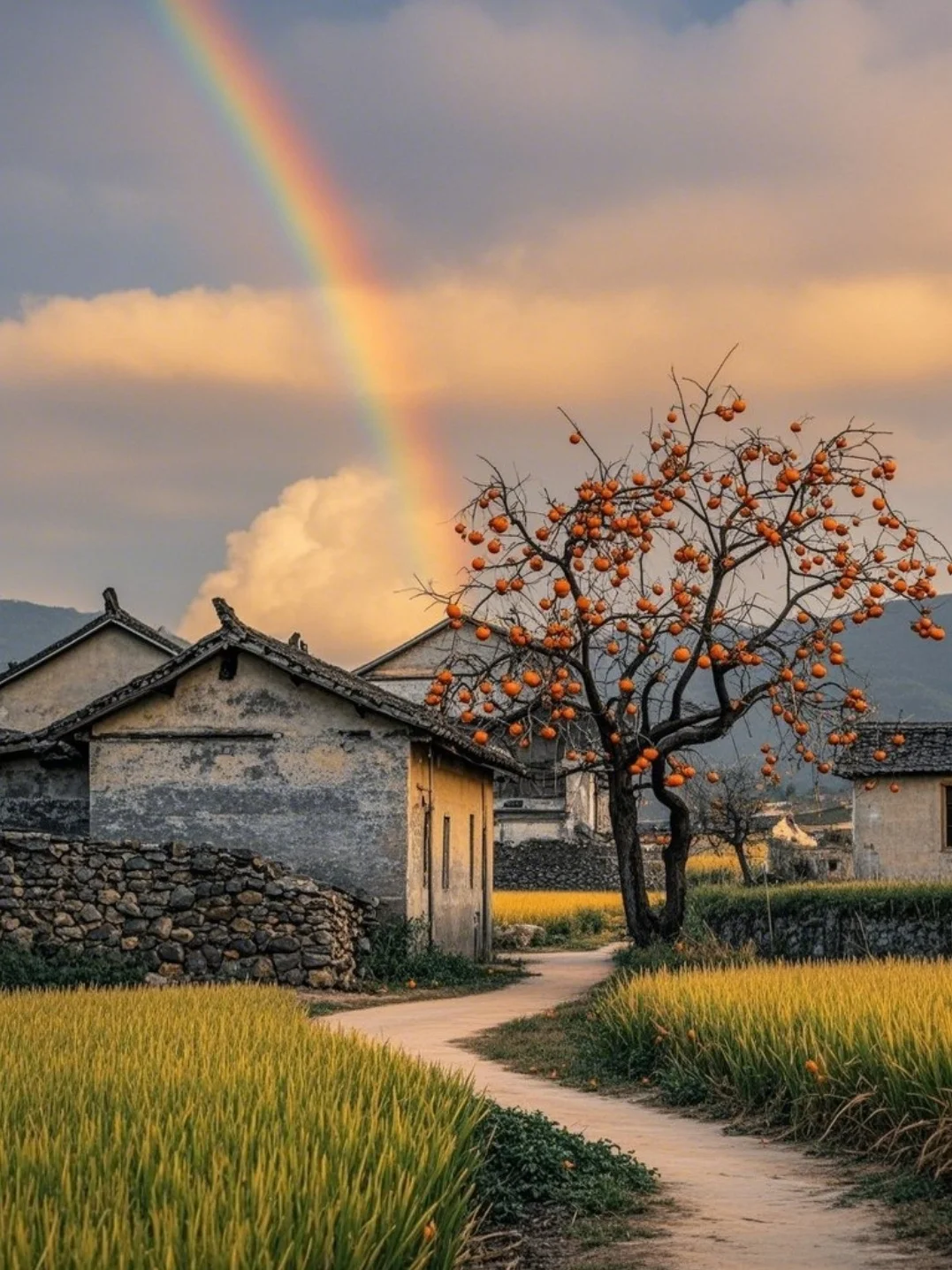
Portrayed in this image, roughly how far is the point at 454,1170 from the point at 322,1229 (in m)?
1.96

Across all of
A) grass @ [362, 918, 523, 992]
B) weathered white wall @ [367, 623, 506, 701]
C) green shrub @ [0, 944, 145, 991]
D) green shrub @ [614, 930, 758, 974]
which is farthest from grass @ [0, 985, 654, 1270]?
weathered white wall @ [367, 623, 506, 701]

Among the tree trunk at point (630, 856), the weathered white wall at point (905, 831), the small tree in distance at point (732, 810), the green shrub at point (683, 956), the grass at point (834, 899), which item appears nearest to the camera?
the green shrub at point (683, 956)

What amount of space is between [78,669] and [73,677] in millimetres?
226

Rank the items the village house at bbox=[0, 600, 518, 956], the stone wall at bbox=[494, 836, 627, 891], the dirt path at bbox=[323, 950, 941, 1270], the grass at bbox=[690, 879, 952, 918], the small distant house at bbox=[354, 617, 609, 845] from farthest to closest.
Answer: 1. the small distant house at bbox=[354, 617, 609, 845]
2. the stone wall at bbox=[494, 836, 627, 891]
3. the grass at bbox=[690, 879, 952, 918]
4. the village house at bbox=[0, 600, 518, 956]
5. the dirt path at bbox=[323, 950, 941, 1270]

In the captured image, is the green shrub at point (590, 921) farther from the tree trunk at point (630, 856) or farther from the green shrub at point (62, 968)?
the green shrub at point (62, 968)

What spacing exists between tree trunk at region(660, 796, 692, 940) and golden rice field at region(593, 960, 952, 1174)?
27.0 ft

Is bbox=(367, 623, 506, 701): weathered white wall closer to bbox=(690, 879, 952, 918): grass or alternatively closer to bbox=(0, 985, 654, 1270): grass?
bbox=(690, 879, 952, 918): grass

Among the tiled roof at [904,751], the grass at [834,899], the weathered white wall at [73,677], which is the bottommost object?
the grass at [834,899]

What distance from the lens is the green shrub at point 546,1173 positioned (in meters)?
8.93

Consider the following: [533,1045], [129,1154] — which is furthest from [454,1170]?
[533,1045]

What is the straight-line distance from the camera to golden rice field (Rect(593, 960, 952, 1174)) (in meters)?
9.95

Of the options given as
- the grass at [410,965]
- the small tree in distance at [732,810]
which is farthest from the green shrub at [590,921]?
the grass at [410,965]

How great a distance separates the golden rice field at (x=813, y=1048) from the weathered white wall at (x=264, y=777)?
10.3m

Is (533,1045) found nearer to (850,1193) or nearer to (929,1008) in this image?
(929,1008)
